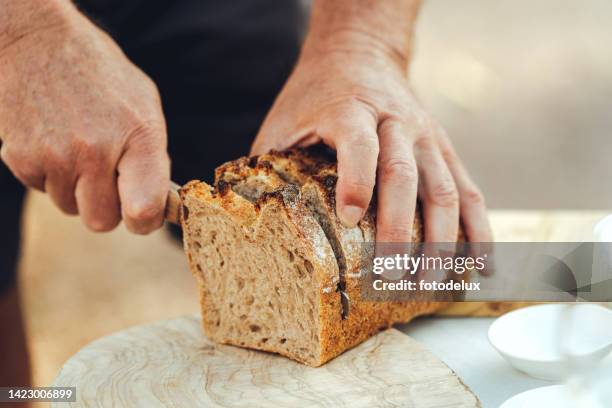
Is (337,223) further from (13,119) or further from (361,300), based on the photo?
(13,119)

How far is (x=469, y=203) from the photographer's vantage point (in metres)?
1.84

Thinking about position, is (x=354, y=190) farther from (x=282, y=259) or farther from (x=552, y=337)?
(x=552, y=337)

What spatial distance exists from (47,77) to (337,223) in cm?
79

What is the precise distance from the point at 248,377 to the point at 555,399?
2.02 feet

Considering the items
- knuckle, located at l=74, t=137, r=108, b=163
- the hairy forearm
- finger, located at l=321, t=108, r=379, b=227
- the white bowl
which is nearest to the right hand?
knuckle, located at l=74, t=137, r=108, b=163

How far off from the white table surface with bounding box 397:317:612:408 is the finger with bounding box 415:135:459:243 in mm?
220

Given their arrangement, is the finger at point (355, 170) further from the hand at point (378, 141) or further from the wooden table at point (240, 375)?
the wooden table at point (240, 375)

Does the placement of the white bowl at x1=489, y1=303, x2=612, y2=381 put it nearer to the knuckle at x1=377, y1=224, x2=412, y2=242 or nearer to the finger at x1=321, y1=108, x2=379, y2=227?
the knuckle at x1=377, y1=224, x2=412, y2=242

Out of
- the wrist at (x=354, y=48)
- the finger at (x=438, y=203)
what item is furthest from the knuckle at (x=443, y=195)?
the wrist at (x=354, y=48)

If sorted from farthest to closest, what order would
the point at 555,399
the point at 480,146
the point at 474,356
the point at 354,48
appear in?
1. the point at 480,146
2. the point at 354,48
3. the point at 474,356
4. the point at 555,399

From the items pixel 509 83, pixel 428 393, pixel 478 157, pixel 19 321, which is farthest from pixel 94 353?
pixel 509 83

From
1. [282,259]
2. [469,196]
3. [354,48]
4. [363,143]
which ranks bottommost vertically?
[282,259]

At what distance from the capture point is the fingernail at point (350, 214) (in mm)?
1562

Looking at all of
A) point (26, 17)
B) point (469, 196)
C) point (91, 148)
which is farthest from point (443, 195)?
point (26, 17)
